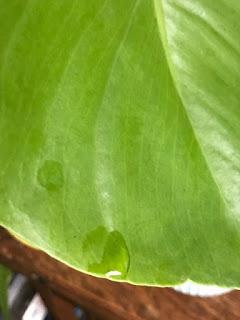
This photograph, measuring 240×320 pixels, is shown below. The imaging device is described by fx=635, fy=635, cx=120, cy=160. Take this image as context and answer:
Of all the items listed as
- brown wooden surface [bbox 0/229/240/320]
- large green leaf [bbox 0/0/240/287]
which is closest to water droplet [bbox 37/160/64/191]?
large green leaf [bbox 0/0/240/287]

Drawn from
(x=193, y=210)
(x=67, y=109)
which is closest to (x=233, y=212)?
(x=193, y=210)

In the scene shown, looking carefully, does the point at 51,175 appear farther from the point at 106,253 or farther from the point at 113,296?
the point at 113,296

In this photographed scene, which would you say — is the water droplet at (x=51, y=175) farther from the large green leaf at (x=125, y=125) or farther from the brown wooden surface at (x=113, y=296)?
the brown wooden surface at (x=113, y=296)

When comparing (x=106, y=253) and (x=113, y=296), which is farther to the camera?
(x=113, y=296)

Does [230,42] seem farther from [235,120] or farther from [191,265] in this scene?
[191,265]

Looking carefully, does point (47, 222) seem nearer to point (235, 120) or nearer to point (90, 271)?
point (90, 271)

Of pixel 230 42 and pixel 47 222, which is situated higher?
pixel 230 42

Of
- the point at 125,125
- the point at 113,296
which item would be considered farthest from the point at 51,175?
the point at 113,296
